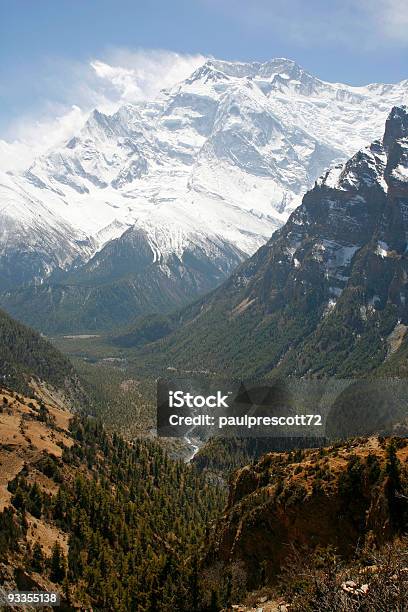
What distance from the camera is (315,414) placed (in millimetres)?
163250

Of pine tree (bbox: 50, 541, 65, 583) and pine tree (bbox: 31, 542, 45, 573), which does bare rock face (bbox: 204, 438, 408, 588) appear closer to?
pine tree (bbox: 50, 541, 65, 583)

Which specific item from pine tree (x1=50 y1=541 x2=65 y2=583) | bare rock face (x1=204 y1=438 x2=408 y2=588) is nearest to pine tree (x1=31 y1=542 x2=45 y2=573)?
pine tree (x1=50 y1=541 x2=65 y2=583)

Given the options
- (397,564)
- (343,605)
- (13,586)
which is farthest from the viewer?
(13,586)

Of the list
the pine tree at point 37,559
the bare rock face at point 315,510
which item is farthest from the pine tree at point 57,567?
the bare rock face at point 315,510

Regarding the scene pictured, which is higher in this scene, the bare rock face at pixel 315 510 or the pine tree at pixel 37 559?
the bare rock face at pixel 315 510

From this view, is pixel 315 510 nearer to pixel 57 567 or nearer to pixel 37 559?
pixel 57 567

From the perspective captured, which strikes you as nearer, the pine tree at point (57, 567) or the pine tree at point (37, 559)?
the pine tree at point (37, 559)

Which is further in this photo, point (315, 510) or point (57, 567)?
point (57, 567)

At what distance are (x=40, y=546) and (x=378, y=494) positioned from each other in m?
52.6

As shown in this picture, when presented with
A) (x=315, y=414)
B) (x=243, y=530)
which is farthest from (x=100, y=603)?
(x=315, y=414)

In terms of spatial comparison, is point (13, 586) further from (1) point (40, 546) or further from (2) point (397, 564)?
(2) point (397, 564)

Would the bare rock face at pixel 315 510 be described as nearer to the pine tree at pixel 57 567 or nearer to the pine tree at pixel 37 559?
the pine tree at pixel 57 567

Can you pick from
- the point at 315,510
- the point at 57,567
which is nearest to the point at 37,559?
the point at 57,567

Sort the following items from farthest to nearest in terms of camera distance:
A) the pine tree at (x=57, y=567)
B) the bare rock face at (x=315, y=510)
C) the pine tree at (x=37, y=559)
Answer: the pine tree at (x=57, y=567)
the pine tree at (x=37, y=559)
the bare rock face at (x=315, y=510)
